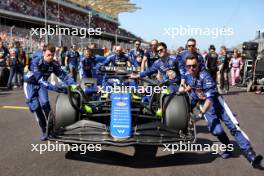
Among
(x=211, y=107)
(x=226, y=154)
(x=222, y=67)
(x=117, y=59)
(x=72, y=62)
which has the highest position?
(x=72, y=62)

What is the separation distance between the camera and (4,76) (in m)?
13.3

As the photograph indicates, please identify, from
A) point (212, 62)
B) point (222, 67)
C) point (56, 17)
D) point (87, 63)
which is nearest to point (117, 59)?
point (87, 63)

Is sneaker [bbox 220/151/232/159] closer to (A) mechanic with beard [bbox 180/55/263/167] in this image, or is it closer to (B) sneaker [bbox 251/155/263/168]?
(A) mechanic with beard [bbox 180/55/263/167]

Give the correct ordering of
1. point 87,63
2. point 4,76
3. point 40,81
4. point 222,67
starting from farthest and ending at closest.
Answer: point 4,76
point 222,67
point 87,63
point 40,81

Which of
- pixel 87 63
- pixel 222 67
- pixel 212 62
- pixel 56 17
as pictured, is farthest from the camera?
pixel 56 17

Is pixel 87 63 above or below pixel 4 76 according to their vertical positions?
above

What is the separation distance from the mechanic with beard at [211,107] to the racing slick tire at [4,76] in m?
9.97

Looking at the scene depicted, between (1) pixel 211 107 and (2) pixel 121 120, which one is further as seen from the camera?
(1) pixel 211 107

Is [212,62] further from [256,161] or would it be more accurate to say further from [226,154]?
[256,161]

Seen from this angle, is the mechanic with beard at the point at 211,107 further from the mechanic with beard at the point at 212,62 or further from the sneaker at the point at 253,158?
the mechanic with beard at the point at 212,62

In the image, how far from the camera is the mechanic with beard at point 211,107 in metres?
4.70

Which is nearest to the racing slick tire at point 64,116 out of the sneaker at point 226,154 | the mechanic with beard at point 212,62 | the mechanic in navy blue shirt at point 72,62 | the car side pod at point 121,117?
the car side pod at point 121,117

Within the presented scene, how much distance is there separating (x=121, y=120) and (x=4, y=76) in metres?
10.2

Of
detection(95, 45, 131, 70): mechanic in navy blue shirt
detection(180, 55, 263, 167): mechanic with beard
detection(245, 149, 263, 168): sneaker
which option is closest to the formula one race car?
detection(180, 55, 263, 167): mechanic with beard
